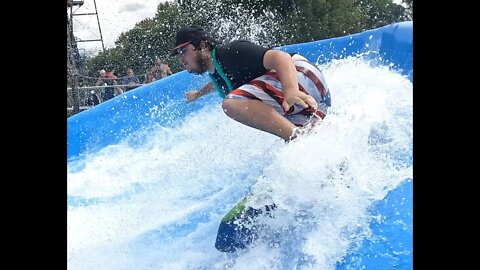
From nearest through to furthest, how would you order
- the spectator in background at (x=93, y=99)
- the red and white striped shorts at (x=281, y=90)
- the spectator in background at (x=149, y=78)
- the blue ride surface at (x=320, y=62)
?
the blue ride surface at (x=320, y=62) < the red and white striped shorts at (x=281, y=90) < the spectator in background at (x=149, y=78) < the spectator in background at (x=93, y=99)

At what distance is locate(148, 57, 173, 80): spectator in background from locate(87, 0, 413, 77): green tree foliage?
0.06m

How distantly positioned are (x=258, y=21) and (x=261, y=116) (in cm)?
51

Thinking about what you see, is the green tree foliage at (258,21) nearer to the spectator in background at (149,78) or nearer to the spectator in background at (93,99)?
the spectator in background at (149,78)

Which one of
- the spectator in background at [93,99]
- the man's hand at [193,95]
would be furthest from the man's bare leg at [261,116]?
the spectator in background at [93,99]

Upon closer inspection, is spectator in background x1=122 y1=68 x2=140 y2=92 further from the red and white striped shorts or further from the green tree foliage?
the red and white striped shorts

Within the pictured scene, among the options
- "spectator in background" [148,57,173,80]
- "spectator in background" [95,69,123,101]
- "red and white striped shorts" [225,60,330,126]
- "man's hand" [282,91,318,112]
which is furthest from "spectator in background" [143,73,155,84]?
"man's hand" [282,91,318,112]

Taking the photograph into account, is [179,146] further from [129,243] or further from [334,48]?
[334,48]

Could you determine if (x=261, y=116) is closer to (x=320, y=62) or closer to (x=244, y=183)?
(x=244, y=183)

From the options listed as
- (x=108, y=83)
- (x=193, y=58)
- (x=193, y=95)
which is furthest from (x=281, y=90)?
(x=108, y=83)

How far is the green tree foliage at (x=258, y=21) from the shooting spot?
6.33ft

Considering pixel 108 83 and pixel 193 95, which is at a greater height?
pixel 193 95

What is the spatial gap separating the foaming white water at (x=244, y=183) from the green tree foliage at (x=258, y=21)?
0.17 m

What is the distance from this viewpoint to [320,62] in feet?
6.98

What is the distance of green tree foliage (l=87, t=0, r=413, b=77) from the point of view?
6.33 ft
